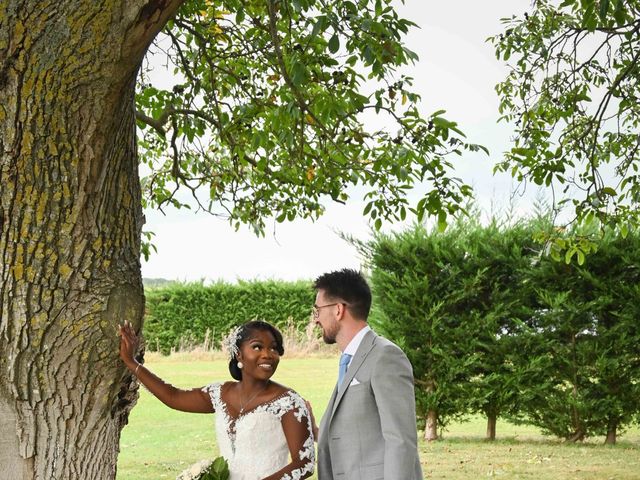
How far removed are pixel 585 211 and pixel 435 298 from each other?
16.1 ft

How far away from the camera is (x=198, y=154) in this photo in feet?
34.8

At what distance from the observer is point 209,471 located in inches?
166

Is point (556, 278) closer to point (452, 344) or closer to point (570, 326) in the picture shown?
point (570, 326)

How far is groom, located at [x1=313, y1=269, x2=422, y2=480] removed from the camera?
360cm

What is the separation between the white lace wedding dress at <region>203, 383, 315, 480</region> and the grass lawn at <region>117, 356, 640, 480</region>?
21.4 feet

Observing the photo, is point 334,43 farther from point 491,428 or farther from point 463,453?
point 491,428

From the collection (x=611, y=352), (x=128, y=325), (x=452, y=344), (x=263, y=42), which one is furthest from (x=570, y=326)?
(x=128, y=325)

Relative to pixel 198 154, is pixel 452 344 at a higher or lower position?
lower

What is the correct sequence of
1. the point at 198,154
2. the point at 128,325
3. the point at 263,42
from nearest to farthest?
the point at 128,325, the point at 263,42, the point at 198,154

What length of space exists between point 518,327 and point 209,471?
9.19m

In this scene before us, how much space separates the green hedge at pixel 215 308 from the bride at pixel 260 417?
1967cm

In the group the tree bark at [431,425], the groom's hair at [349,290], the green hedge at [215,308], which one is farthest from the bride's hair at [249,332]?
the green hedge at [215,308]

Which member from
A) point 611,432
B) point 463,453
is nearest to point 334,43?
point 463,453

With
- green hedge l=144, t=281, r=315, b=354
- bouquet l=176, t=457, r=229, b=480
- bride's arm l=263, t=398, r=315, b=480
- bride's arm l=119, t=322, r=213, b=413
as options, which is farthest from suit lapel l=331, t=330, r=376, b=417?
green hedge l=144, t=281, r=315, b=354
